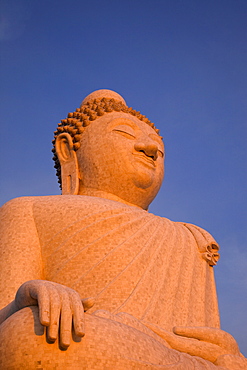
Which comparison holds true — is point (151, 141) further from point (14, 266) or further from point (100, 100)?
point (14, 266)

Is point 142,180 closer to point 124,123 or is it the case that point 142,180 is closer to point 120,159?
point 120,159

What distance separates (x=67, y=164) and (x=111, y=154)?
2.76 ft

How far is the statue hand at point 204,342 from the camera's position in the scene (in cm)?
580

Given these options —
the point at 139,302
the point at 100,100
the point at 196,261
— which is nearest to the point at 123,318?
the point at 139,302

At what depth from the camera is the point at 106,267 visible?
6.59 meters

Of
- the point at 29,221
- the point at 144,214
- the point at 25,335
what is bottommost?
the point at 25,335

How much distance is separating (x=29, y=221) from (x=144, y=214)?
1.53m

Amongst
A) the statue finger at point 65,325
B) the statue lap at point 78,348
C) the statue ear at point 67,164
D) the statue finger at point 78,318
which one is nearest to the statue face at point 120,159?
the statue ear at point 67,164

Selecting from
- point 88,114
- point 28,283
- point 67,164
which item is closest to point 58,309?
point 28,283

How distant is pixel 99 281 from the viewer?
21.3ft

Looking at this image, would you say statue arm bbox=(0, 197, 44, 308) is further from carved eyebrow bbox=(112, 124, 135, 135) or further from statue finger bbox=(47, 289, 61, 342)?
statue finger bbox=(47, 289, 61, 342)

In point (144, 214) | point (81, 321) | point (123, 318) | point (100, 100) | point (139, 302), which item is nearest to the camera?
point (81, 321)

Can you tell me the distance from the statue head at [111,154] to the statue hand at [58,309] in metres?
3.50

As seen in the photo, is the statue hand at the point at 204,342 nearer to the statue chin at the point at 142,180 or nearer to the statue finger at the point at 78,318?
the statue finger at the point at 78,318
